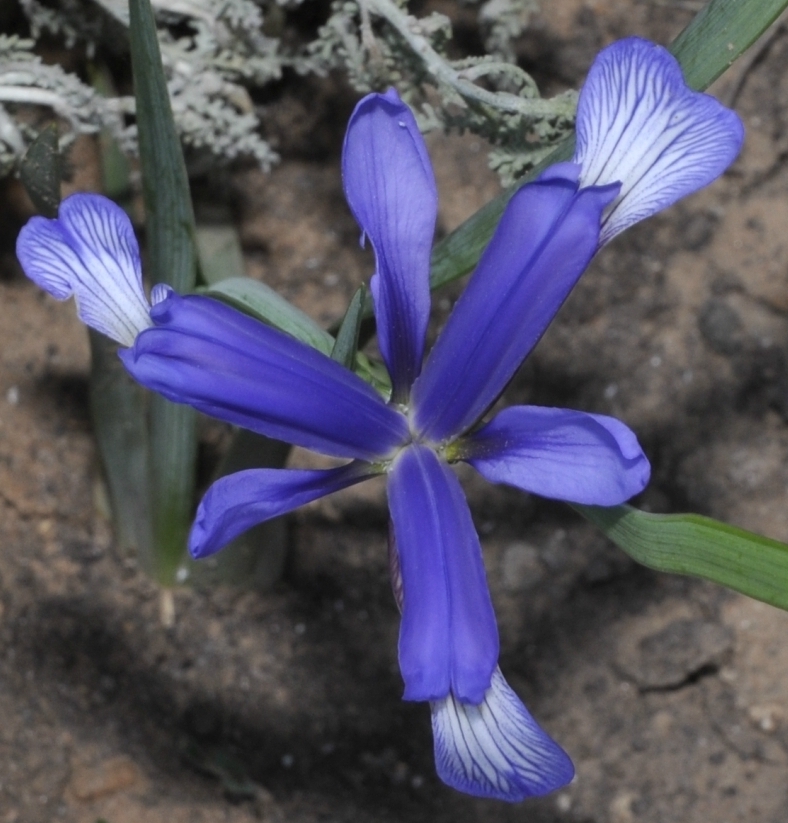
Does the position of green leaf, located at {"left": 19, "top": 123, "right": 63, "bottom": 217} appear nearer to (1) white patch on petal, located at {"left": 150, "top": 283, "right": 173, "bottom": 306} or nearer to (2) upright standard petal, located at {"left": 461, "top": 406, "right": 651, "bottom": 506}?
(1) white patch on petal, located at {"left": 150, "top": 283, "right": 173, "bottom": 306}

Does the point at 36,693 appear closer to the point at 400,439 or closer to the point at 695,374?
the point at 400,439

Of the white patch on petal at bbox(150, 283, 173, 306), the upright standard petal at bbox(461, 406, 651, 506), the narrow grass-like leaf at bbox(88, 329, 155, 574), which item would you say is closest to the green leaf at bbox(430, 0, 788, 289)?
the upright standard petal at bbox(461, 406, 651, 506)

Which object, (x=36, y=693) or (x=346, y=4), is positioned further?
(x=36, y=693)

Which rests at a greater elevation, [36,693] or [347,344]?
[347,344]

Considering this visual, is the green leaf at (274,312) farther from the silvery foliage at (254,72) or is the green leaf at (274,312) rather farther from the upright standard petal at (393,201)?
the silvery foliage at (254,72)

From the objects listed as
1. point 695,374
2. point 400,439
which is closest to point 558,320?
point 695,374

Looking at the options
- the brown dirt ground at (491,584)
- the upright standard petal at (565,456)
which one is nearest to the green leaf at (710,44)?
the upright standard petal at (565,456)

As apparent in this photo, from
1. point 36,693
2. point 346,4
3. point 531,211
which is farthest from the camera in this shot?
point 36,693
